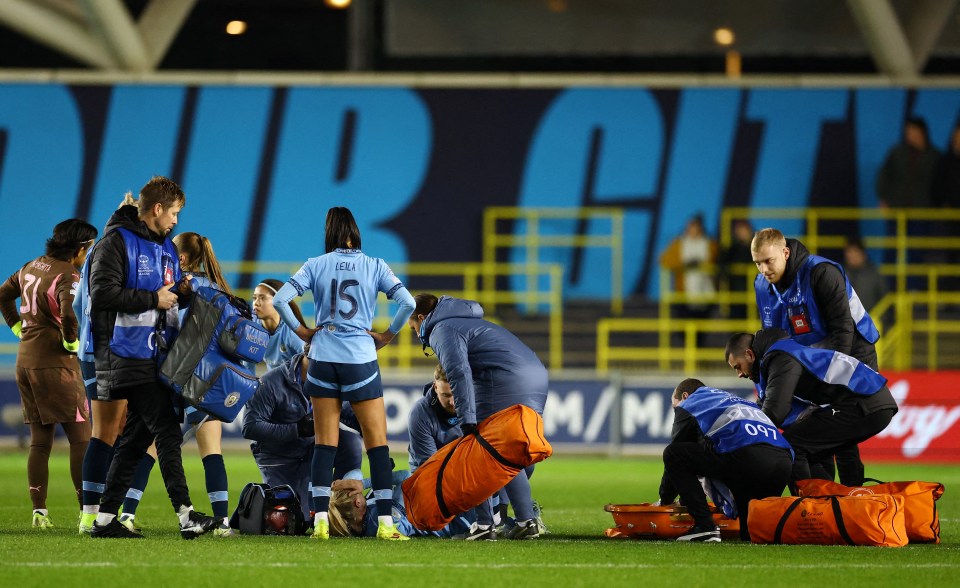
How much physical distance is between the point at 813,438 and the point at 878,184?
13.2m

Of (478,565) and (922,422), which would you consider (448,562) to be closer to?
(478,565)

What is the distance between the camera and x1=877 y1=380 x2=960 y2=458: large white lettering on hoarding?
1716 centimetres

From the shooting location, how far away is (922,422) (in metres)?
17.3

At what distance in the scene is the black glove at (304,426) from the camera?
30.3 ft

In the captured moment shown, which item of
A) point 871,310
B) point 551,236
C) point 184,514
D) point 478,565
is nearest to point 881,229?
point 871,310

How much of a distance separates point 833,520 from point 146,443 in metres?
3.86

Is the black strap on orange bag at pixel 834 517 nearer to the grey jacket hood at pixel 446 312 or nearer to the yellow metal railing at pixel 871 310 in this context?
the grey jacket hood at pixel 446 312

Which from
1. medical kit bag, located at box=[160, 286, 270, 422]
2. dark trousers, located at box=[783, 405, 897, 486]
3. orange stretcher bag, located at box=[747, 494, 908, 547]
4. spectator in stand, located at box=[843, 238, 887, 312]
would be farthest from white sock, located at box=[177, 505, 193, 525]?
spectator in stand, located at box=[843, 238, 887, 312]

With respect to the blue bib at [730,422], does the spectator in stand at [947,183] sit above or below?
above

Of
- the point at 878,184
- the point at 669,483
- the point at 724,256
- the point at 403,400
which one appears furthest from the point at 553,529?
the point at 878,184

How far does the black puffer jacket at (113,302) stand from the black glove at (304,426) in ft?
4.50

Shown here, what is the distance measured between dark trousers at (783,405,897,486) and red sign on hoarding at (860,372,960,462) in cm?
858

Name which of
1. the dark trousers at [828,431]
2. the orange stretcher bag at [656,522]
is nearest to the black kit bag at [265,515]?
the orange stretcher bag at [656,522]

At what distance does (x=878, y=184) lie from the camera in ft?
69.3
